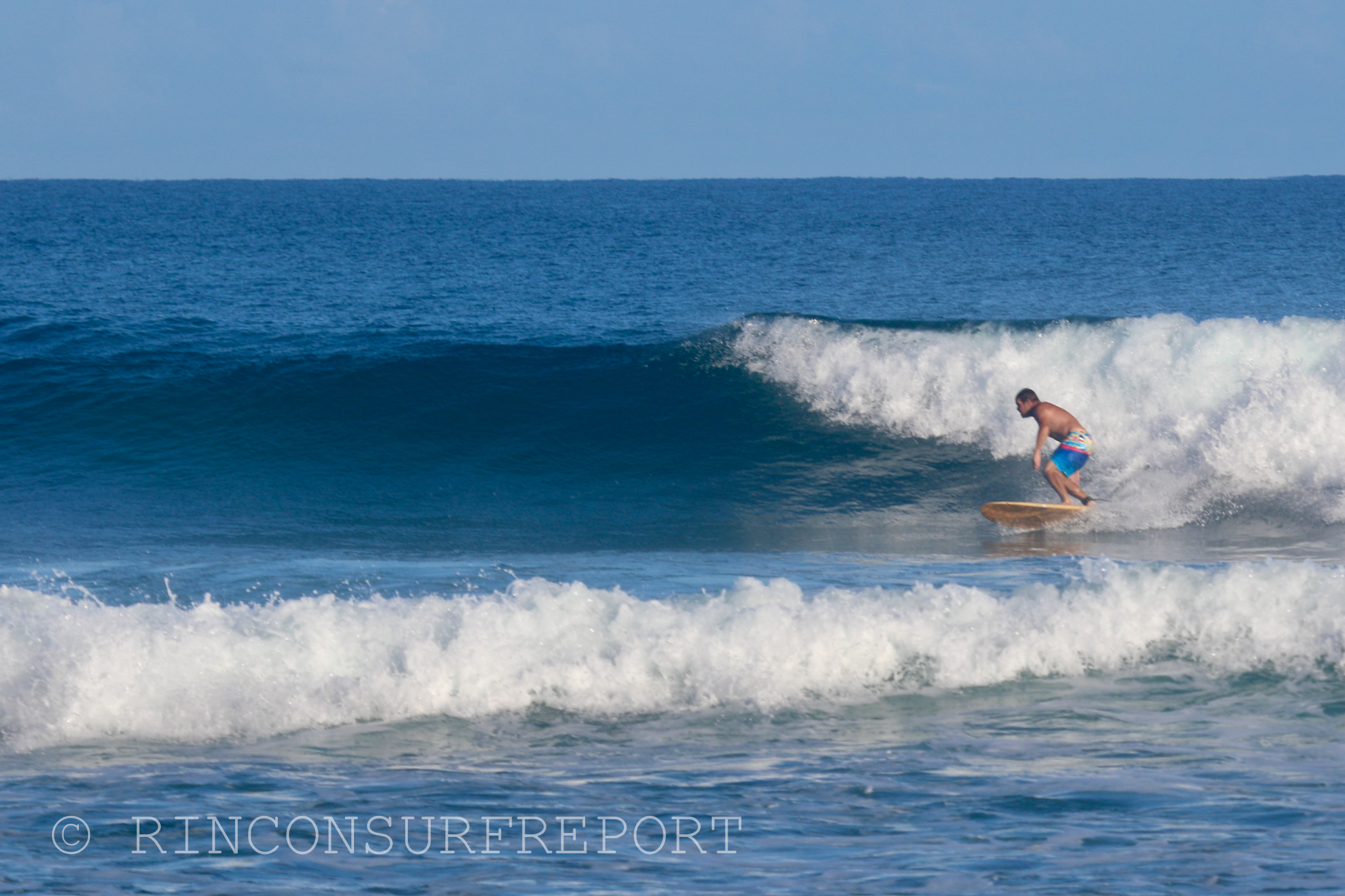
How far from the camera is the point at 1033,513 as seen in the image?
11000 mm

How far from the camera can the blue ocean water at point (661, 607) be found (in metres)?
4.43

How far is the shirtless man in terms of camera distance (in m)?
11.2

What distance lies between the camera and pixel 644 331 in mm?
23219

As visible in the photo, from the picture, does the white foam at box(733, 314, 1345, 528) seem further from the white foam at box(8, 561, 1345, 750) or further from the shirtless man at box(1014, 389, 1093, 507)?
the white foam at box(8, 561, 1345, 750)

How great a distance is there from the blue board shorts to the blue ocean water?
0.64 m

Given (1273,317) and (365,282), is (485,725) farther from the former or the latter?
(365,282)

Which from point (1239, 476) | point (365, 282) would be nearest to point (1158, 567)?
point (1239, 476)

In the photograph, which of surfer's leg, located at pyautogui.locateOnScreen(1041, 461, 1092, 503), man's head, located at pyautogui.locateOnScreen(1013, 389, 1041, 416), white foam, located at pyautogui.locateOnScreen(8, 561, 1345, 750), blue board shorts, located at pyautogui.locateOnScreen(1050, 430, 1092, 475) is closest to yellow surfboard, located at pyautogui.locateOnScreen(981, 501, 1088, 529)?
surfer's leg, located at pyautogui.locateOnScreen(1041, 461, 1092, 503)

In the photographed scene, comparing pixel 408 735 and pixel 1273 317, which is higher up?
pixel 1273 317

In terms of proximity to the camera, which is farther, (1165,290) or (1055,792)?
(1165,290)

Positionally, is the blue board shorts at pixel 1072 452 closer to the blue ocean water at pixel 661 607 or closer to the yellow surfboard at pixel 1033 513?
the yellow surfboard at pixel 1033 513

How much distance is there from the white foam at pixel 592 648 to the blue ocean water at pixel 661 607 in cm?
2

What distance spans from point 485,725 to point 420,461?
8494mm

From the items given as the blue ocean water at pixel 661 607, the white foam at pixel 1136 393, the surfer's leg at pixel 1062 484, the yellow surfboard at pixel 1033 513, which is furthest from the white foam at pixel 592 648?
the white foam at pixel 1136 393
